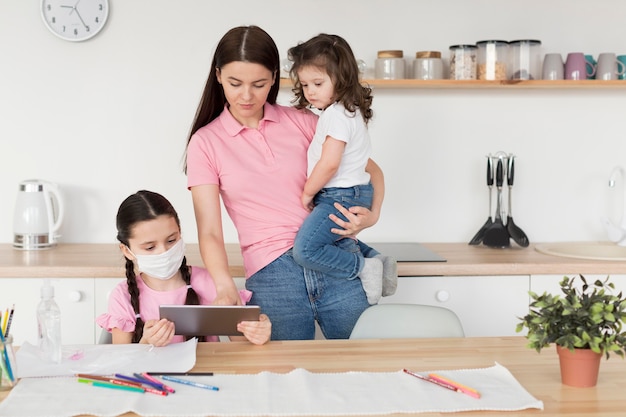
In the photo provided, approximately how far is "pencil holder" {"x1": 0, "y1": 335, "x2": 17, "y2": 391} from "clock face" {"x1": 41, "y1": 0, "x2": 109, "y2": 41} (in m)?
1.88

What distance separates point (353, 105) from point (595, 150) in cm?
149

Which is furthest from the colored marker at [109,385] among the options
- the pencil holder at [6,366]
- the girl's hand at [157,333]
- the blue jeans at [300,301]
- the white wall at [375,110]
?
the white wall at [375,110]

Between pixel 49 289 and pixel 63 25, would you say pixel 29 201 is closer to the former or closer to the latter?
pixel 63 25

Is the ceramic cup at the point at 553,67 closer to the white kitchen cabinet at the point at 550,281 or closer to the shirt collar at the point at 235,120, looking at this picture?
the white kitchen cabinet at the point at 550,281

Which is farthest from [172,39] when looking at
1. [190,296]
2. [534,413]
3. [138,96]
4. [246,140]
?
[534,413]

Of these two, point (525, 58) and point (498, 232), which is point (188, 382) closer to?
point (498, 232)

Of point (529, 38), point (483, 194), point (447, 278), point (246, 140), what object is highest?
point (529, 38)

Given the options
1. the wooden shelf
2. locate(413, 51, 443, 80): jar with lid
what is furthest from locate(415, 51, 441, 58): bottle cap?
the wooden shelf

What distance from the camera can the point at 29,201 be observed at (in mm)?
3184

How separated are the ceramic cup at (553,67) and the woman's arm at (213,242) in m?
1.58

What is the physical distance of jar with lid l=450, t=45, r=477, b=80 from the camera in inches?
128

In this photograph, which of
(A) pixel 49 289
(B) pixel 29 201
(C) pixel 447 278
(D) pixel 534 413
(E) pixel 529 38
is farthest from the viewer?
(E) pixel 529 38

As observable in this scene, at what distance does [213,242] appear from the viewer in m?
2.29

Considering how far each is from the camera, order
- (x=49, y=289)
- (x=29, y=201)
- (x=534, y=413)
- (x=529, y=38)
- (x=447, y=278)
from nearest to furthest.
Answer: (x=534, y=413) < (x=49, y=289) < (x=447, y=278) < (x=29, y=201) < (x=529, y=38)
